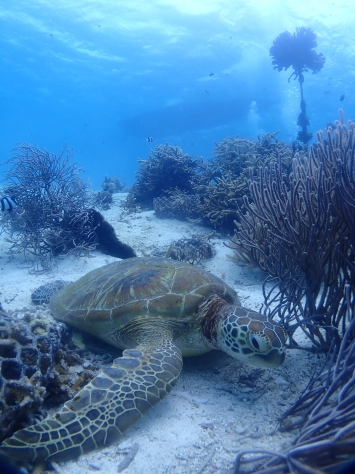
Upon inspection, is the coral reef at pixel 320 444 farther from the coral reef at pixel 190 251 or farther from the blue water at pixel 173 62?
the blue water at pixel 173 62

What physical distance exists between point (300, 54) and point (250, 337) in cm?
1734

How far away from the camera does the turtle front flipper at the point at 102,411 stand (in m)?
1.69

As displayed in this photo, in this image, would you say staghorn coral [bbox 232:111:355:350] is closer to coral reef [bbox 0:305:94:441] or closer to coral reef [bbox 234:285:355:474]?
coral reef [bbox 234:285:355:474]

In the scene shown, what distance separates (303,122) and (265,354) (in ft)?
50.0

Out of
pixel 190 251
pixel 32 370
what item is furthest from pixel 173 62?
pixel 32 370

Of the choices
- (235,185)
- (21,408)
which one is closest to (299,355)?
(21,408)

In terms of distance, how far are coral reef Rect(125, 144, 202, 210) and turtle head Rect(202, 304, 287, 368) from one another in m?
7.66

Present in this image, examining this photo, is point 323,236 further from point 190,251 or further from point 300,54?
point 300,54

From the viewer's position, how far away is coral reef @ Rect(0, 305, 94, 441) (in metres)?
1.82

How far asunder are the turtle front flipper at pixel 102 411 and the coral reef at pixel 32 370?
15 centimetres

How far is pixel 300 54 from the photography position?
49.2 feet

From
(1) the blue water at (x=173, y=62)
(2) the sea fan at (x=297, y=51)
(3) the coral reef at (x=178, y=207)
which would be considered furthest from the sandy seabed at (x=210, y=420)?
(2) the sea fan at (x=297, y=51)

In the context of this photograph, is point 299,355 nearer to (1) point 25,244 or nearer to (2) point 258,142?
(1) point 25,244

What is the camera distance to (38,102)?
65188 mm
